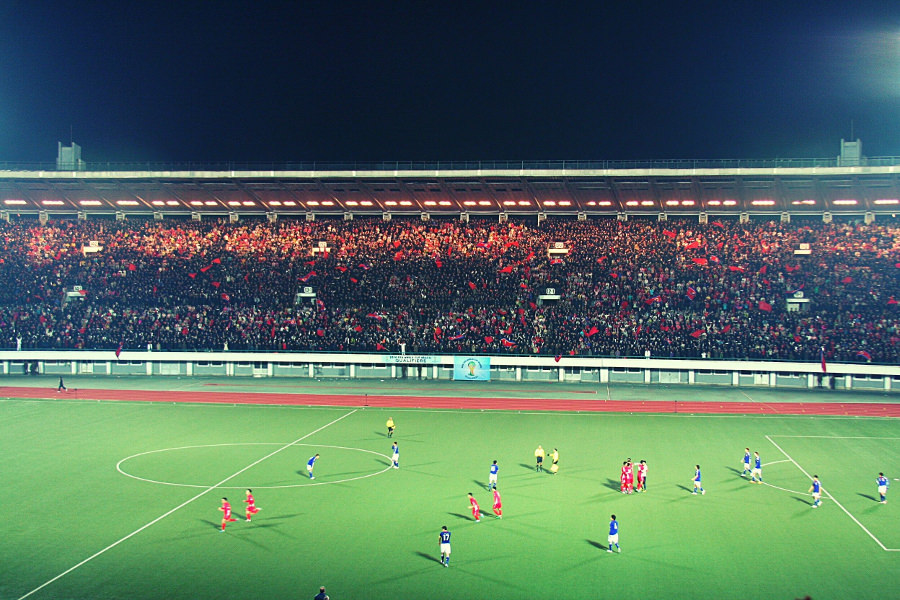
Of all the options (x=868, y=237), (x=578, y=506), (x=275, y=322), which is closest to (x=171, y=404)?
(x=275, y=322)

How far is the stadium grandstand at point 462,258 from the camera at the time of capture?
57.9 m

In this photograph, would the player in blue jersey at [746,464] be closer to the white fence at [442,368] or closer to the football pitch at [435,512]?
the football pitch at [435,512]

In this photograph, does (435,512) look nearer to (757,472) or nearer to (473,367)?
(757,472)

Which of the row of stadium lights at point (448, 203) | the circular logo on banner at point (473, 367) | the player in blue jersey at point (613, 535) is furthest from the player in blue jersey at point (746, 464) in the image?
the row of stadium lights at point (448, 203)

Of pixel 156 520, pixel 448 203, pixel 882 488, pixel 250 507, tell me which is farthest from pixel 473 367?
pixel 156 520

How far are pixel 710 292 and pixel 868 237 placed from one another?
17.5 metres

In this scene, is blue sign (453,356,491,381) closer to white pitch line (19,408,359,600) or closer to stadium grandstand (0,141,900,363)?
stadium grandstand (0,141,900,363)

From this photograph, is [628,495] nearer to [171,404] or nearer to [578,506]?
[578,506]

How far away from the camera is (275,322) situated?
62125 millimetres

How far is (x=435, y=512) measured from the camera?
23281mm

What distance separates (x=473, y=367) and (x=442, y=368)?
288 centimetres

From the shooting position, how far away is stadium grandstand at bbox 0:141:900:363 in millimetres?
57938

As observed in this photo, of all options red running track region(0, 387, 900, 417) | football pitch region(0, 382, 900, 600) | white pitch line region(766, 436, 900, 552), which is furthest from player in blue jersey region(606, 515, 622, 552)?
red running track region(0, 387, 900, 417)

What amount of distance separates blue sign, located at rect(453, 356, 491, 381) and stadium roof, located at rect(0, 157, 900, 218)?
1896cm
